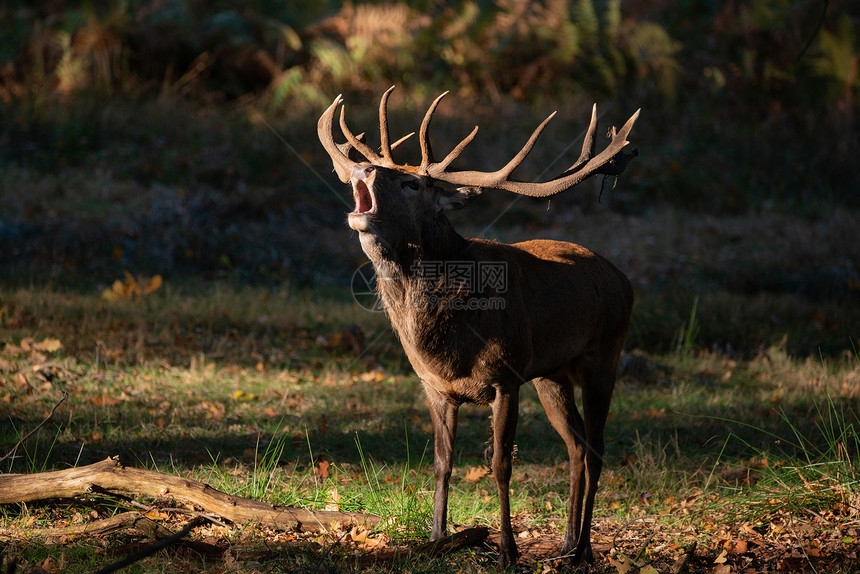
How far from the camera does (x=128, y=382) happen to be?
25.6ft

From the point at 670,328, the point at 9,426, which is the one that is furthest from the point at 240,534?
the point at 670,328

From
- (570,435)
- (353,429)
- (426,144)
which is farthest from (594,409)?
(353,429)

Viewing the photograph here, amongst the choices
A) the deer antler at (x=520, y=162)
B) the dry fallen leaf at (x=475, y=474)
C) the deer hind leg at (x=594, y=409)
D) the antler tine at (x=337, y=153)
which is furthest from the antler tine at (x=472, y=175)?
the dry fallen leaf at (x=475, y=474)

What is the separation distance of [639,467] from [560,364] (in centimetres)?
194

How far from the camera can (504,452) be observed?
4.78 metres

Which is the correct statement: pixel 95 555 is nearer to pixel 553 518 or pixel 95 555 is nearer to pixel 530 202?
pixel 553 518

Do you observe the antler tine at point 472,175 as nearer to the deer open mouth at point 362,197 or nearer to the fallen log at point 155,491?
the deer open mouth at point 362,197

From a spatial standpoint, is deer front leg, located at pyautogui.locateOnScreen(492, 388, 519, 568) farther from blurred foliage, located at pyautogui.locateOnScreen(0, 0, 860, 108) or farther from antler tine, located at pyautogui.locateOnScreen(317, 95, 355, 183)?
blurred foliage, located at pyautogui.locateOnScreen(0, 0, 860, 108)

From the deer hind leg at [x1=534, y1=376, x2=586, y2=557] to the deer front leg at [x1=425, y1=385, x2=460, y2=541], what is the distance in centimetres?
75

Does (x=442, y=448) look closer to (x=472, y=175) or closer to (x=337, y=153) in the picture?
(x=472, y=175)

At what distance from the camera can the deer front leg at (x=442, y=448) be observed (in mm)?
5008

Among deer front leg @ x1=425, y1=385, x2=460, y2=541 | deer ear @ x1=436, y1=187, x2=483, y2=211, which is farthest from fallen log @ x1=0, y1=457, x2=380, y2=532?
deer ear @ x1=436, y1=187, x2=483, y2=211

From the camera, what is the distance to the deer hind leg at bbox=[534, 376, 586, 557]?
5125mm

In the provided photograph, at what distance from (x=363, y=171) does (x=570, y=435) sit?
2164 mm
